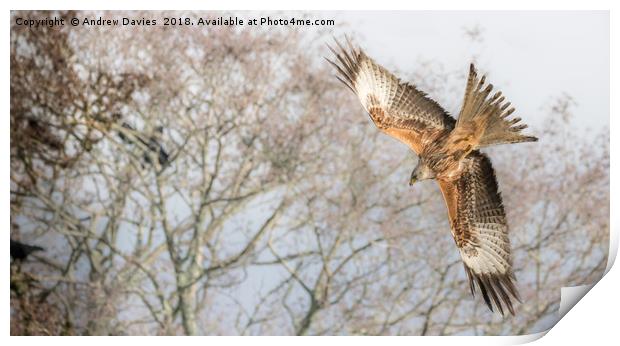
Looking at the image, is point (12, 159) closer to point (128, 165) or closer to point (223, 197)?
point (128, 165)

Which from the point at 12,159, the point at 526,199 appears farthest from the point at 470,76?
the point at 12,159

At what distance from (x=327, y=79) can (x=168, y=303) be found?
1190 millimetres

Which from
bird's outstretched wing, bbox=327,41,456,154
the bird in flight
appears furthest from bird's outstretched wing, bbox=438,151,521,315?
bird's outstretched wing, bbox=327,41,456,154

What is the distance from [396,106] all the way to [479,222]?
51 cm

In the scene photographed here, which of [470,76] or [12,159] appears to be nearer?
[470,76]

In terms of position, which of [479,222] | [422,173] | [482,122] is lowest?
[479,222]

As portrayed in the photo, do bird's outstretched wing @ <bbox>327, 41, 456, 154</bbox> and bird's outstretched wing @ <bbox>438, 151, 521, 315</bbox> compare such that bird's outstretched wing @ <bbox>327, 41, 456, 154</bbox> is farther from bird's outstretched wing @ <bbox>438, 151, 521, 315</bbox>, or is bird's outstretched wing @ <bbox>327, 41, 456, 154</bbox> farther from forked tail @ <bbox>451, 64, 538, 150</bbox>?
bird's outstretched wing @ <bbox>438, 151, 521, 315</bbox>

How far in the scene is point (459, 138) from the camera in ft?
12.1

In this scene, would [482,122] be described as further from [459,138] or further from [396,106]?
[396,106]

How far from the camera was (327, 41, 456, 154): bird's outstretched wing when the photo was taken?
3.71m

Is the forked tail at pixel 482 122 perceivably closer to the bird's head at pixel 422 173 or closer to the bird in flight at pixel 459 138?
the bird in flight at pixel 459 138

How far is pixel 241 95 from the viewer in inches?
176

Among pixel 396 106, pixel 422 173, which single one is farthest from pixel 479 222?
pixel 396 106

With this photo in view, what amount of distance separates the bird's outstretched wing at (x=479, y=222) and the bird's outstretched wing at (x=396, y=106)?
0.18 meters
